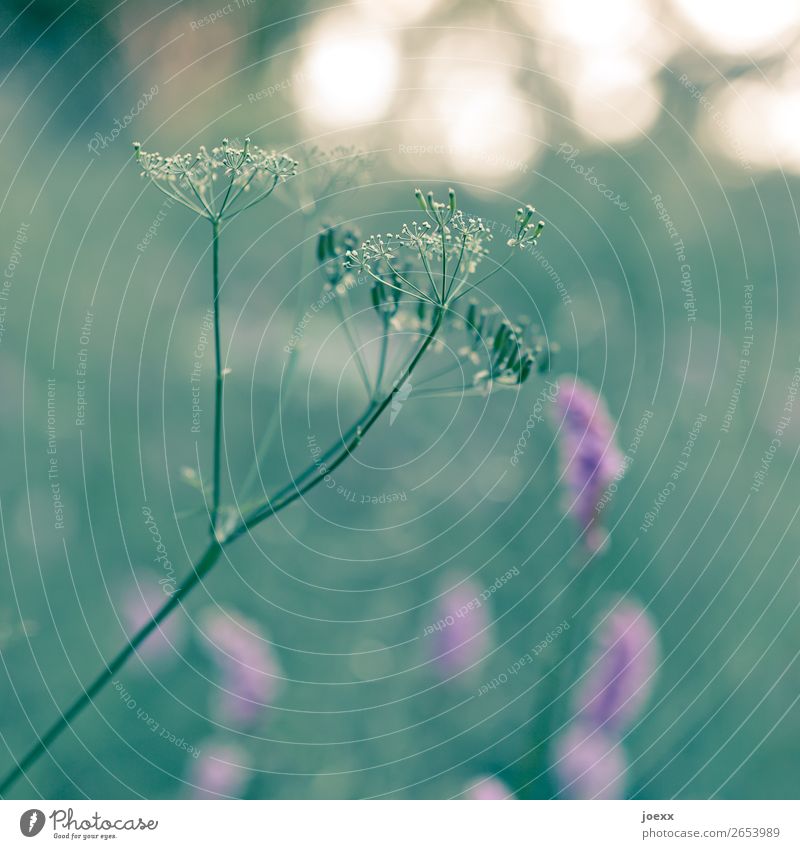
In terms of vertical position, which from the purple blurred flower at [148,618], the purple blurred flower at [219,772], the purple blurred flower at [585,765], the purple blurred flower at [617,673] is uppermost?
the purple blurred flower at [148,618]

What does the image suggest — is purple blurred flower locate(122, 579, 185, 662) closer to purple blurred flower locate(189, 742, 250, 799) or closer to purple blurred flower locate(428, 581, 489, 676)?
purple blurred flower locate(189, 742, 250, 799)

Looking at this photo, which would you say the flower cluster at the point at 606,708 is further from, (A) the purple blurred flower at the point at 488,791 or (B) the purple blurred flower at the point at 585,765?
(A) the purple blurred flower at the point at 488,791

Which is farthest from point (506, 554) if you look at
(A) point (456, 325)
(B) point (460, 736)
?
(A) point (456, 325)

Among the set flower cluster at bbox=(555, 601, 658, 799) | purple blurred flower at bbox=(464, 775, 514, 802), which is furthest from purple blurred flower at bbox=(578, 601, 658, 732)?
purple blurred flower at bbox=(464, 775, 514, 802)

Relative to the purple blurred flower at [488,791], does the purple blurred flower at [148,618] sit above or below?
above

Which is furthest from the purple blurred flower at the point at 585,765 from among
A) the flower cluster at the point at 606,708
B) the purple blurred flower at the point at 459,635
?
the purple blurred flower at the point at 459,635

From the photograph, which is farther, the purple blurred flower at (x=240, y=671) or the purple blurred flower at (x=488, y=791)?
the purple blurred flower at (x=240, y=671)
